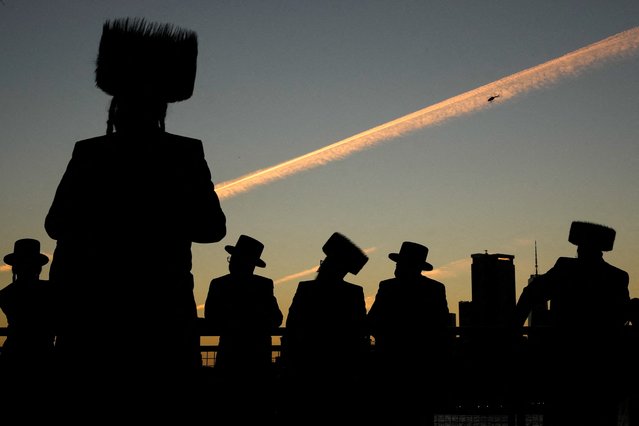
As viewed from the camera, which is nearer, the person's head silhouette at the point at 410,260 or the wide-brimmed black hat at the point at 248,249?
the person's head silhouette at the point at 410,260

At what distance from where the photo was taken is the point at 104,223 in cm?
312

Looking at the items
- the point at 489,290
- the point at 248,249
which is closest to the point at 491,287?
the point at 489,290

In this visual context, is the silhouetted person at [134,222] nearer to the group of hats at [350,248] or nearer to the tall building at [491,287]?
the group of hats at [350,248]

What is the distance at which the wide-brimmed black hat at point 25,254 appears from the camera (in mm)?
7617

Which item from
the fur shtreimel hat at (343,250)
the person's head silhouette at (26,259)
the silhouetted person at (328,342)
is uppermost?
the fur shtreimel hat at (343,250)

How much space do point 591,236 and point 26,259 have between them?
16.1 ft

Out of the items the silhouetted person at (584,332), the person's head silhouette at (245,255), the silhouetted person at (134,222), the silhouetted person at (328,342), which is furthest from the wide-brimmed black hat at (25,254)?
the silhouetted person at (134,222)

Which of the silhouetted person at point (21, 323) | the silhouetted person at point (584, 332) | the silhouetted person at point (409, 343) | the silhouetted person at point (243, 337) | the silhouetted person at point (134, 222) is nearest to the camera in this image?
the silhouetted person at point (134, 222)

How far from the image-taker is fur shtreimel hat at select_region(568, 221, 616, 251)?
7.31m

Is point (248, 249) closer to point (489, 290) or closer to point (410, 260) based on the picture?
point (410, 260)

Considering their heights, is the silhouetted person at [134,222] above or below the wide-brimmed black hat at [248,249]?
below

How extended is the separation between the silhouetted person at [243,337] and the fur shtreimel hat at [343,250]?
0.97m

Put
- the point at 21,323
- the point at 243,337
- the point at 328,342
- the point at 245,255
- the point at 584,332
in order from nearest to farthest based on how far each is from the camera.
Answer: the point at 584,332 < the point at 21,323 < the point at 328,342 < the point at 243,337 < the point at 245,255

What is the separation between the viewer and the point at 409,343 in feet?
26.6
